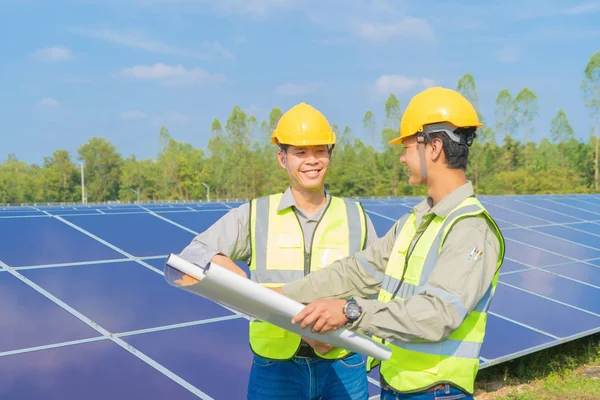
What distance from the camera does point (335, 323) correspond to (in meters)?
2.51

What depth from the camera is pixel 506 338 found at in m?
6.92

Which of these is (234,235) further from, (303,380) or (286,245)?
(303,380)

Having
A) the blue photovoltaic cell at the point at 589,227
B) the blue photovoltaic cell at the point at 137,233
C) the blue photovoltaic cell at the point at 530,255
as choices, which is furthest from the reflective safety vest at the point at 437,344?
the blue photovoltaic cell at the point at 589,227

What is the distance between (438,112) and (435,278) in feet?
2.60

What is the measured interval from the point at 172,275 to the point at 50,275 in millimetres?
3746

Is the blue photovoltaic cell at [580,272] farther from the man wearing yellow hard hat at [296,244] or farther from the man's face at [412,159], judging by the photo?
the man's face at [412,159]

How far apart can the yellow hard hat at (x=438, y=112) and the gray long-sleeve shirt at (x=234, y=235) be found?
972 mm

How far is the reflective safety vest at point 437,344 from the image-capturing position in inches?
108

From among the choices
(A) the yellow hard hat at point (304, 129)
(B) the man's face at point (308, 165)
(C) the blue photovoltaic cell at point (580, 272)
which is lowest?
(C) the blue photovoltaic cell at point (580, 272)

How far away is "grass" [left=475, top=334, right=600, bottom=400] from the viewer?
24.9 ft

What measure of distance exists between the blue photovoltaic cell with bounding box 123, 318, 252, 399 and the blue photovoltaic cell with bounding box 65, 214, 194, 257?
181 centimetres

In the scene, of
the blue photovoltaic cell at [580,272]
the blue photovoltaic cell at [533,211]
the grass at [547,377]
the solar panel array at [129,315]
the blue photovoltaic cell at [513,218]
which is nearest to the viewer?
the solar panel array at [129,315]

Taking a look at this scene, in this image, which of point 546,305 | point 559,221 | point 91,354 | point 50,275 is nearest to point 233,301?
point 91,354

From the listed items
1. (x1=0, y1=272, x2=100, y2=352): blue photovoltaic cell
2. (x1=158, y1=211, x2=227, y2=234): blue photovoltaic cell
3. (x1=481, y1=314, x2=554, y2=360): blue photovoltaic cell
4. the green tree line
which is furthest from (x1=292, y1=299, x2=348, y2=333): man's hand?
the green tree line
